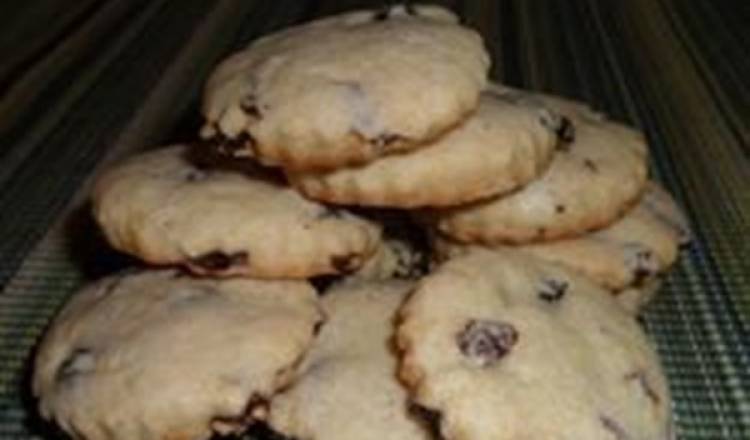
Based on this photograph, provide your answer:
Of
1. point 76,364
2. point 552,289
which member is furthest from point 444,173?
point 76,364

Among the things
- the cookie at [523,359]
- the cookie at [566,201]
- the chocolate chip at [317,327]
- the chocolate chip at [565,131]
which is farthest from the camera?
the chocolate chip at [565,131]

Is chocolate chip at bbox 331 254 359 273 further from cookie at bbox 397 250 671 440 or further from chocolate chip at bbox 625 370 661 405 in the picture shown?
chocolate chip at bbox 625 370 661 405

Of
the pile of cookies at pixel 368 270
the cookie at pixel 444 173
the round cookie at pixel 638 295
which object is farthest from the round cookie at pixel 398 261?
the round cookie at pixel 638 295

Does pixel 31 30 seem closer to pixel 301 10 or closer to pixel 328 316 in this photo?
pixel 301 10

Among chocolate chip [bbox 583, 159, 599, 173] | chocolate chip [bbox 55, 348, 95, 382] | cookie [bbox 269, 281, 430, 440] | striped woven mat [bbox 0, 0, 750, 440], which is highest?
chocolate chip [bbox 583, 159, 599, 173]

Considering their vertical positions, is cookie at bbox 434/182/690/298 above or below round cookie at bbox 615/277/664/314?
above

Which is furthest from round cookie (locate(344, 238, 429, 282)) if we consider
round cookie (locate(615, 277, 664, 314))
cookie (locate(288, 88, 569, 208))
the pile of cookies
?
round cookie (locate(615, 277, 664, 314))

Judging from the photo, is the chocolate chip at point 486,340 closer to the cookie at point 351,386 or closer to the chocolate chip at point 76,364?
the cookie at point 351,386
